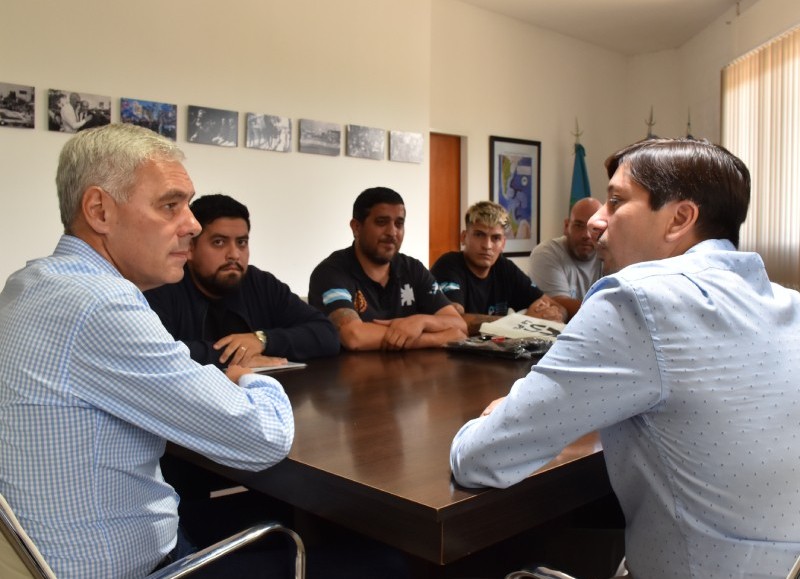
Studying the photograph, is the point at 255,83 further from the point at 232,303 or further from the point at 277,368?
the point at 277,368

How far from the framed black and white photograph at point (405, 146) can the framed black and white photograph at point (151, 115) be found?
1838mm

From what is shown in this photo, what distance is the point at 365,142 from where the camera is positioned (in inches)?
225

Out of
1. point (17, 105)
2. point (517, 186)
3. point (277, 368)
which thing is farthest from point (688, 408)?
point (517, 186)

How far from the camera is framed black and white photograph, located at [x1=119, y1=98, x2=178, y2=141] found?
4.37 metres

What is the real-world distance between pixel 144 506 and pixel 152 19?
12.8 ft

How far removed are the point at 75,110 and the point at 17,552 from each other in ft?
12.0

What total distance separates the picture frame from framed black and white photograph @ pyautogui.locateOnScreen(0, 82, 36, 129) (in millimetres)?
4275

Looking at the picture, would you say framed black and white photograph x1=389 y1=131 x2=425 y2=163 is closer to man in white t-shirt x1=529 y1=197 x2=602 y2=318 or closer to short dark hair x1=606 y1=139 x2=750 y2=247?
man in white t-shirt x1=529 y1=197 x2=602 y2=318

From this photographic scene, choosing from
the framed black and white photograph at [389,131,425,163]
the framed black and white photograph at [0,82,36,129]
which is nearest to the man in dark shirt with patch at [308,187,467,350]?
the framed black and white photograph at [0,82,36,129]

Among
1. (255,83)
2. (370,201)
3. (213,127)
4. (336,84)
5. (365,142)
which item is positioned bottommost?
(370,201)

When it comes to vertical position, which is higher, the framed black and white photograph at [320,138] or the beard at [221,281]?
the framed black and white photograph at [320,138]

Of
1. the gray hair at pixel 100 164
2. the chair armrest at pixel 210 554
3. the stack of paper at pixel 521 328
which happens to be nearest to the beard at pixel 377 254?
the stack of paper at pixel 521 328

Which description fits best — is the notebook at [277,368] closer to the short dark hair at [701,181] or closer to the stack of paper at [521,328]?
the stack of paper at [521,328]

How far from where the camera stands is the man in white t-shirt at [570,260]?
4309 mm
